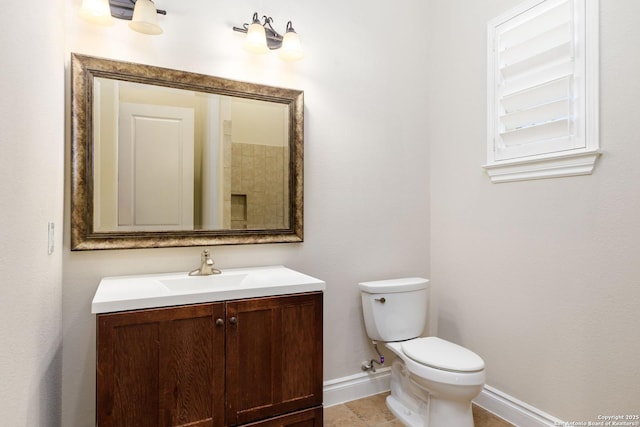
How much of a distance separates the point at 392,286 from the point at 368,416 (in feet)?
2.47

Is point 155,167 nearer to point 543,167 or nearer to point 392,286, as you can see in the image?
point 392,286

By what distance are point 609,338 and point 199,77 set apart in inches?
90.3

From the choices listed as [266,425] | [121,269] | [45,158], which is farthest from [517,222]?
[45,158]

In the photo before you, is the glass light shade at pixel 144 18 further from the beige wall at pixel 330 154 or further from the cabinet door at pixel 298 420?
the cabinet door at pixel 298 420

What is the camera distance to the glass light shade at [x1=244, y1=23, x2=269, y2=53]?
1872 millimetres

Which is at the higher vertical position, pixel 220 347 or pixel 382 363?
pixel 220 347

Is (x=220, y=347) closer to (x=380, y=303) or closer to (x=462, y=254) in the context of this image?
(x=380, y=303)

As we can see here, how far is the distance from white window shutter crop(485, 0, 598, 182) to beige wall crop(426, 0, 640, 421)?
7 centimetres

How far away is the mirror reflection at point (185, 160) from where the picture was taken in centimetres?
167

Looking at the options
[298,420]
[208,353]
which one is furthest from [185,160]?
[298,420]

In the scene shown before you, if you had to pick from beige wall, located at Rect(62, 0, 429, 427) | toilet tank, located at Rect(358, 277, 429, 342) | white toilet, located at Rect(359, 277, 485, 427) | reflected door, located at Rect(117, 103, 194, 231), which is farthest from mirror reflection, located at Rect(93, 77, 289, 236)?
white toilet, located at Rect(359, 277, 485, 427)

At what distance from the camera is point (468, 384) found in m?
1.68

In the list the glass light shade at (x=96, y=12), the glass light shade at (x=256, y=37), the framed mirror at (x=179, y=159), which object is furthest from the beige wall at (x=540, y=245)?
the glass light shade at (x=96, y=12)

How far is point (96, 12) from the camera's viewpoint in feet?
5.15
